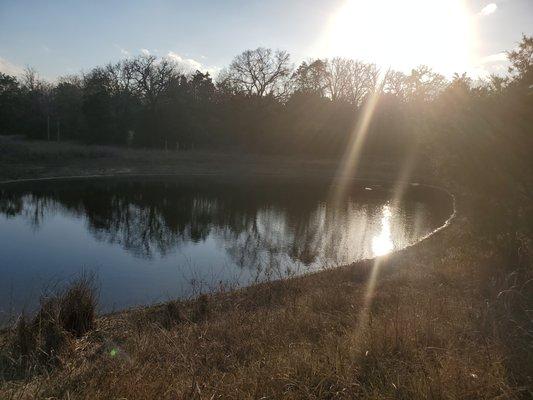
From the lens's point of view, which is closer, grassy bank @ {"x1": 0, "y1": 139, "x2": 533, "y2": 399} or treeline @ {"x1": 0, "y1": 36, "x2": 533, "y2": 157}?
grassy bank @ {"x1": 0, "y1": 139, "x2": 533, "y2": 399}

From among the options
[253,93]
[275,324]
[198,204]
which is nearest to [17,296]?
[275,324]

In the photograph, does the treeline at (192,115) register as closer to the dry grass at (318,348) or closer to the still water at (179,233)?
the still water at (179,233)

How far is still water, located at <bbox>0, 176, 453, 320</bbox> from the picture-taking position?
13.0 m

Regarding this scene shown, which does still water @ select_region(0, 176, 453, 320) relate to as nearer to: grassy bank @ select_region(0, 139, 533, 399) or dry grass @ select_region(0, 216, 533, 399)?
grassy bank @ select_region(0, 139, 533, 399)

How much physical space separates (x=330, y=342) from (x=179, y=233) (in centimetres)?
1527

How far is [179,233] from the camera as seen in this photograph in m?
19.8

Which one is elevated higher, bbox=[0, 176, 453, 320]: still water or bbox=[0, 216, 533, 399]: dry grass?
bbox=[0, 216, 533, 399]: dry grass

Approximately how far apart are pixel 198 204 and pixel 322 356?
24.7 m

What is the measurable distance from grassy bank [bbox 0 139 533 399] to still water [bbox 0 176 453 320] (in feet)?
9.29

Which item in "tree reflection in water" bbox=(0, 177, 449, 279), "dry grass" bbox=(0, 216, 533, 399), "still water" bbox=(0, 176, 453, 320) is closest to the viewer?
"dry grass" bbox=(0, 216, 533, 399)

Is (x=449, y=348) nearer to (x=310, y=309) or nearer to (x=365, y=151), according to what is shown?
(x=310, y=309)

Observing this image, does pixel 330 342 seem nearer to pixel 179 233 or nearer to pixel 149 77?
pixel 179 233

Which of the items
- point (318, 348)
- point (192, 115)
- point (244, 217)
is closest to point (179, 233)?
point (244, 217)

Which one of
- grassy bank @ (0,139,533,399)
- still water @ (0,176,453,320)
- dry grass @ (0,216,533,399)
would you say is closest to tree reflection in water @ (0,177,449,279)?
still water @ (0,176,453,320)
